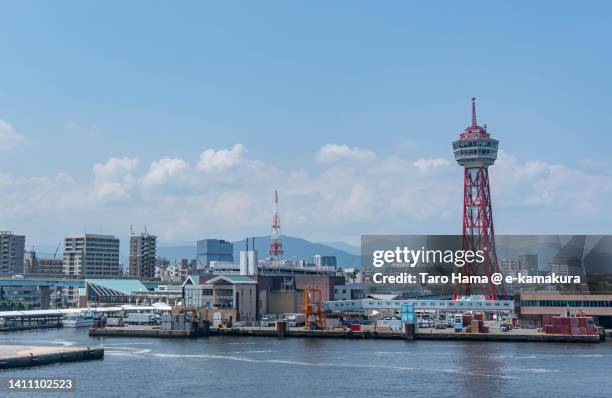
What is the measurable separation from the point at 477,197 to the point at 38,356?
83.2 meters

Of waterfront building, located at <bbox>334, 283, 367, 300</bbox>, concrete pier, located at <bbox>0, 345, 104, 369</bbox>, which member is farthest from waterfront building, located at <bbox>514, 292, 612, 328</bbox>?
concrete pier, located at <bbox>0, 345, 104, 369</bbox>

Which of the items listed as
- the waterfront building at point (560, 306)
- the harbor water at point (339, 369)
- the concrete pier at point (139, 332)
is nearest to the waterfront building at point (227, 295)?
the concrete pier at point (139, 332)

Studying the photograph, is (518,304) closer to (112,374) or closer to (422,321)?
(422,321)

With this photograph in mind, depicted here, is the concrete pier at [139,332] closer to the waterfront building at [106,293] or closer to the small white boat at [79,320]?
the small white boat at [79,320]

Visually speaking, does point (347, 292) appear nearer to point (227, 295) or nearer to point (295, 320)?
point (295, 320)

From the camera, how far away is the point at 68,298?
164 m

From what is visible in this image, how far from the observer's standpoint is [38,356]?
59.2 m

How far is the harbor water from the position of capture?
48969mm

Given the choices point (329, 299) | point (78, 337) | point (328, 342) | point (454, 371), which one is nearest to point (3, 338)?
point (78, 337)

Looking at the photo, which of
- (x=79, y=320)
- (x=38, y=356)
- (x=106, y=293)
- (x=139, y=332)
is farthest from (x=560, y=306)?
(x=106, y=293)

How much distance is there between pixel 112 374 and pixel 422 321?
52.2 metres

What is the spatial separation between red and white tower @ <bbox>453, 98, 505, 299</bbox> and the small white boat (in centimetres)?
5250

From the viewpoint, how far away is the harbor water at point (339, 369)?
161 ft

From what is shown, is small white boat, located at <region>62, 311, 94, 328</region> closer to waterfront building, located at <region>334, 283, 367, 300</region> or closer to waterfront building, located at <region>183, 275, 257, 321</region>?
waterfront building, located at <region>183, 275, 257, 321</region>
